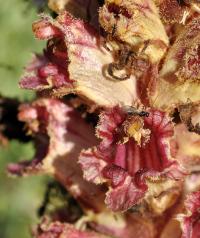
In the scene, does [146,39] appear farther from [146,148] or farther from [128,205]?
[128,205]

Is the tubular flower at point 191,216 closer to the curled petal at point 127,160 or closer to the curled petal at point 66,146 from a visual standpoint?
the curled petal at point 127,160

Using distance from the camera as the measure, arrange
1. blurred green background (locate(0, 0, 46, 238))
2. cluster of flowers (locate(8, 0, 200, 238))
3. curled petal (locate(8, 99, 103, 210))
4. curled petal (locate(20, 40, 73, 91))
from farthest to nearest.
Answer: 1. blurred green background (locate(0, 0, 46, 238))
2. curled petal (locate(8, 99, 103, 210))
3. curled petal (locate(20, 40, 73, 91))
4. cluster of flowers (locate(8, 0, 200, 238))

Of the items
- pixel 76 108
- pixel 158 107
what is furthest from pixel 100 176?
pixel 76 108

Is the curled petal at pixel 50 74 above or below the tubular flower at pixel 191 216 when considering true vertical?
above

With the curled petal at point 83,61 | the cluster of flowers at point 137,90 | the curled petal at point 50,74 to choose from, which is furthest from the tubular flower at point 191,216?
the curled petal at point 50,74

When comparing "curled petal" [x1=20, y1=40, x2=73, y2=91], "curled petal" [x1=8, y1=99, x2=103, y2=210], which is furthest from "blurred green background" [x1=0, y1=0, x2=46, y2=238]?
"curled petal" [x1=20, y1=40, x2=73, y2=91]

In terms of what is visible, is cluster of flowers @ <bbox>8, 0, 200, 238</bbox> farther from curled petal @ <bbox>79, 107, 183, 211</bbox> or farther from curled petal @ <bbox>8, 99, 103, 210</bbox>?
curled petal @ <bbox>8, 99, 103, 210</bbox>

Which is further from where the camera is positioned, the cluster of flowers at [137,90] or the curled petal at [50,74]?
the curled petal at [50,74]
